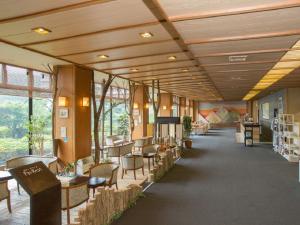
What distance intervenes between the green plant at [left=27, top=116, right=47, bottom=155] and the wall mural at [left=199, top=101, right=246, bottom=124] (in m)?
23.0

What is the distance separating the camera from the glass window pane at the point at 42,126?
24.0ft

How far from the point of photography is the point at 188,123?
44.9 feet

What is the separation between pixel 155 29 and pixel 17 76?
A: 4927mm

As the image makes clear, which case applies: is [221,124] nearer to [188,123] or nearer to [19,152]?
[188,123]

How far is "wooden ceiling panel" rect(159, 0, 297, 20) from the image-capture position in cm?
280

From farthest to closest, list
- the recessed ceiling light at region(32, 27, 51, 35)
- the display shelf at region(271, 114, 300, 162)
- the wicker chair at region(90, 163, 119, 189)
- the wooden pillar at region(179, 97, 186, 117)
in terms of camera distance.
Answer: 1. the wooden pillar at region(179, 97, 186, 117)
2. the display shelf at region(271, 114, 300, 162)
3. the wicker chair at region(90, 163, 119, 189)
4. the recessed ceiling light at region(32, 27, 51, 35)

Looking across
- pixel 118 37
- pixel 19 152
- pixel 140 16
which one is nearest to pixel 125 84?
pixel 19 152

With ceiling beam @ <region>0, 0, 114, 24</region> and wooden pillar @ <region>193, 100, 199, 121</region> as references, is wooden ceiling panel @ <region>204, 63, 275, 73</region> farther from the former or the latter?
wooden pillar @ <region>193, 100, 199, 121</region>

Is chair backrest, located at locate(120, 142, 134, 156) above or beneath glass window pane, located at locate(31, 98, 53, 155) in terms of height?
beneath

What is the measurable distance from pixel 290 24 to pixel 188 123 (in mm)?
10300

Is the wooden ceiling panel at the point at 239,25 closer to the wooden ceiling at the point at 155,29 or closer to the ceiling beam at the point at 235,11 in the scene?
the wooden ceiling at the point at 155,29

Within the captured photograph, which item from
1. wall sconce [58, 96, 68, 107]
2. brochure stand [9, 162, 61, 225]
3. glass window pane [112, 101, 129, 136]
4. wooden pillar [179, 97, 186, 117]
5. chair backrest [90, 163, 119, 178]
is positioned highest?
wooden pillar [179, 97, 186, 117]

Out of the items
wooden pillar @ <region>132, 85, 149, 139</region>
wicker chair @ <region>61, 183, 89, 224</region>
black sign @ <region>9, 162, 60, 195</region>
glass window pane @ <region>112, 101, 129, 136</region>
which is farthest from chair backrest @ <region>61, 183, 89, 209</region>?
wooden pillar @ <region>132, 85, 149, 139</region>

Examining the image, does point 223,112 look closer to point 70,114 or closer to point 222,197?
point 70,114
